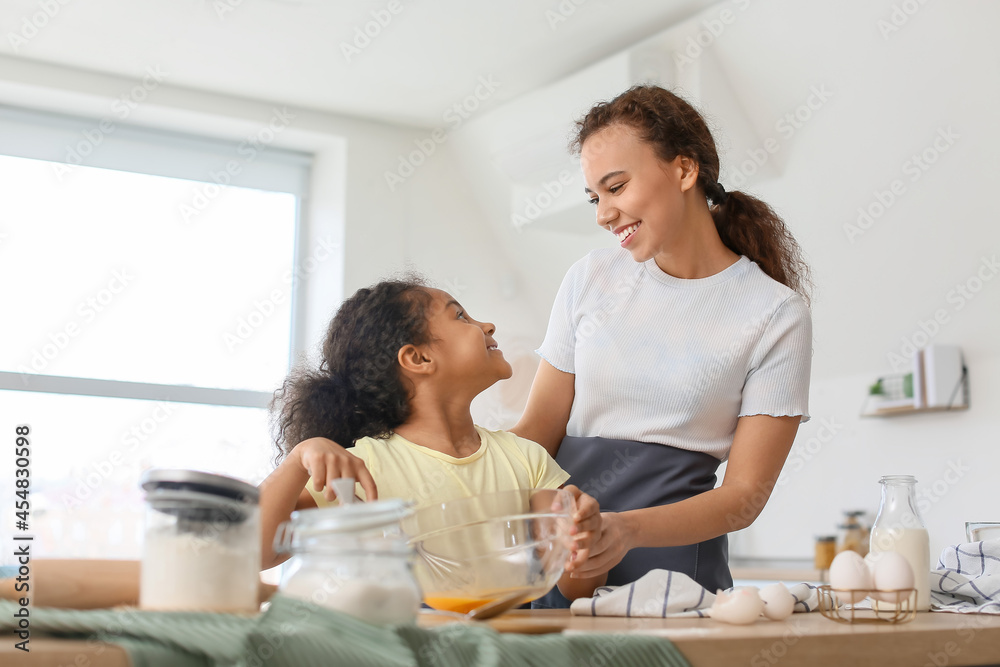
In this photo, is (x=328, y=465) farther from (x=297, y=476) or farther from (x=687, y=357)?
(x=687, y=357)

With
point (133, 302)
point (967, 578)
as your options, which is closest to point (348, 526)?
point (967, 578)

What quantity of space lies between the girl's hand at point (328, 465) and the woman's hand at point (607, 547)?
0.25 meters

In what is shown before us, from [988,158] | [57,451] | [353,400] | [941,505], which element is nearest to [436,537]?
[353,400]

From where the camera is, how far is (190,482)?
60cm

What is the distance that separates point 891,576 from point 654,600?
23 centimetres

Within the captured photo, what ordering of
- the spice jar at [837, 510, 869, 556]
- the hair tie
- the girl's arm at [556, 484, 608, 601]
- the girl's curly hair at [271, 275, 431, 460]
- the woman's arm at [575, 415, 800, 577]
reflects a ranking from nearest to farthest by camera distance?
the girl's arm at [556, 484, 608, 601]
the woman's arm at [575, 415, 800, 577]
the girl's curly hair at [271, 275, 431, 460]
the hair tie
the spice jar at [837, 510, 869, 556]

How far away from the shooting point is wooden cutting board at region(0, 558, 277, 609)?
2.21 feet

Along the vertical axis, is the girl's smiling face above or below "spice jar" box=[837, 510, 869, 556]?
above

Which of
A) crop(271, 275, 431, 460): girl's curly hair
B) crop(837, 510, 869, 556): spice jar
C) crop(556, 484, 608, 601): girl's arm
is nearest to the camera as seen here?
crop(556, 484, 608, 601): girl's arm

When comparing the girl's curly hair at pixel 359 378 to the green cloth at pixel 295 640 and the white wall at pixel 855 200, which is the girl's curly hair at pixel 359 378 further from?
the white wall at pixel 855 200

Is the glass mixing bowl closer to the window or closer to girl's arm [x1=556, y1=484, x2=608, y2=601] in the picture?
girl's arm [x1=556, y1=484, x2=608, y2=601]

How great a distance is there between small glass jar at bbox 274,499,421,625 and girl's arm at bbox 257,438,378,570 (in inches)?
14.4

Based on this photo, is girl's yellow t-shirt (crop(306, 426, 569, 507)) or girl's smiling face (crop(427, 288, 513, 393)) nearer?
girl's yellow t-shirt (crop(306, 426, 569, 507))

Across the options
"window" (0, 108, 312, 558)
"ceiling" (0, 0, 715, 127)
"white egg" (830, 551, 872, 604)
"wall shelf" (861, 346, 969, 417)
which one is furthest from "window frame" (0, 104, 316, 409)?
"white egg" (830, 551, 872, 604)
